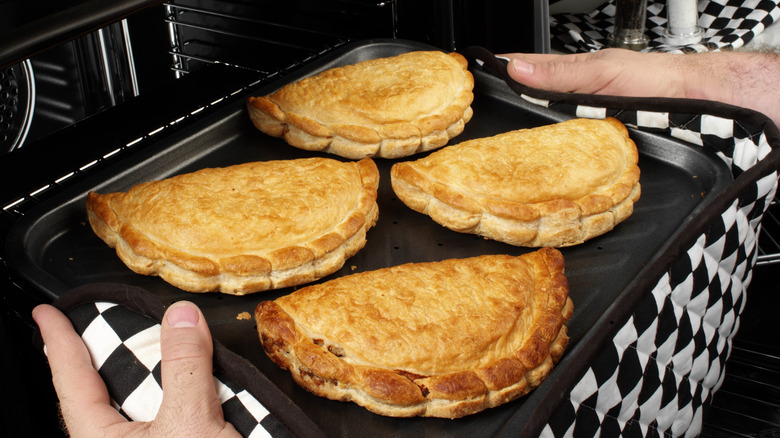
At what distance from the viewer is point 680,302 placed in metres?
1.50

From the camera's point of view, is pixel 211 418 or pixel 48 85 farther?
pixel 48 85

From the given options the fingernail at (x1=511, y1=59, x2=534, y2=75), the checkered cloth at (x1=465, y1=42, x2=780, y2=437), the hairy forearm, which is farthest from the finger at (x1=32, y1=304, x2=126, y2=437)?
the hairy forearm

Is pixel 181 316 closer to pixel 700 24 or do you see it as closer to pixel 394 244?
pixel 394 244

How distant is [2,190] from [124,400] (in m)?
0.83

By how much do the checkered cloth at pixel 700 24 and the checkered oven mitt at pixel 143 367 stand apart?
2.57 m

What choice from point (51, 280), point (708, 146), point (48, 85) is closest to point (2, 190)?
point (51, 280)

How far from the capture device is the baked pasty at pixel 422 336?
4.18 ft

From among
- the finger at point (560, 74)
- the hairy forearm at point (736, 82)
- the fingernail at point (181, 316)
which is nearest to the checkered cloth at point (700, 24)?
the hairy forearm at point (736, 82)

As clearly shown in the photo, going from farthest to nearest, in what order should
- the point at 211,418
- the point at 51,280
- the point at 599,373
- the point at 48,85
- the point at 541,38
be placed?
the point at 541,38 → the point at 48,85 → the point at 51,280 → the point at 599,373 → the point at 211,418

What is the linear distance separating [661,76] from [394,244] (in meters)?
1.09

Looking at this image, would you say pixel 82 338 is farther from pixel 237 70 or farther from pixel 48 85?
pixel 237 70

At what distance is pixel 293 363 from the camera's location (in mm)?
1338

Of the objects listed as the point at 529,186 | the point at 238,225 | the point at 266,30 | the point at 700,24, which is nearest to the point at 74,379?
the point at 238,225

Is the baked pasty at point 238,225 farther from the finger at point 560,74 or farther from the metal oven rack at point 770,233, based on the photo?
the metal oven rack at point 770,233
